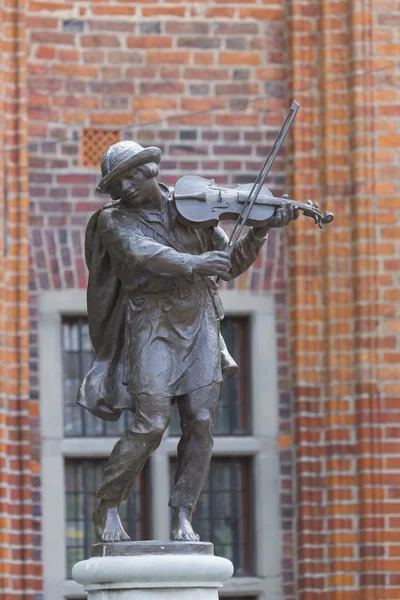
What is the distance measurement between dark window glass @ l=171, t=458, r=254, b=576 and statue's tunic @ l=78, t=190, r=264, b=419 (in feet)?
15.5

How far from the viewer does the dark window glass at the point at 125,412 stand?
13.8m

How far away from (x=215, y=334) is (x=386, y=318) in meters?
4.80

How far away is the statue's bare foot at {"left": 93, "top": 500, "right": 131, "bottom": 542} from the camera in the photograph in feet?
29.4

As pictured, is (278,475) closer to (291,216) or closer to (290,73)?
(290,73)

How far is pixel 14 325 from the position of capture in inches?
535

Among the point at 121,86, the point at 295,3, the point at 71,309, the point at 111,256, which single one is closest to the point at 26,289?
the point at 71,309

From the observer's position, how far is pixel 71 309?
13758 mm

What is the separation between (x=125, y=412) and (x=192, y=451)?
15.3 ft

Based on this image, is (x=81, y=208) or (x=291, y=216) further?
(x=81, y=208)

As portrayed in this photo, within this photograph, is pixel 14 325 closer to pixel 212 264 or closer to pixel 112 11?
pixel 112 11

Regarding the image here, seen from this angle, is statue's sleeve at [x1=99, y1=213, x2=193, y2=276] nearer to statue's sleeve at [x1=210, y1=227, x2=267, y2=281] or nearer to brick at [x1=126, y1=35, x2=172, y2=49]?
statue's sleeve at [x1=210, y1=227, x2=267, y2=281]

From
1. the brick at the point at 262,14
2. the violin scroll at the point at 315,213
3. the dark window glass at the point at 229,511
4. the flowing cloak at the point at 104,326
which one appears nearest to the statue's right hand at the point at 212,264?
the violin scroll at the point at 315,213

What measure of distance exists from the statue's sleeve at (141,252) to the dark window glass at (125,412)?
476 cm

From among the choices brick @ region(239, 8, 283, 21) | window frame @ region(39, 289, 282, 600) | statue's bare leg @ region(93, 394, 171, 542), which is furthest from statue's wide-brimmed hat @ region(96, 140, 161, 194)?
brick @ region(239, 8, 283, 21)
